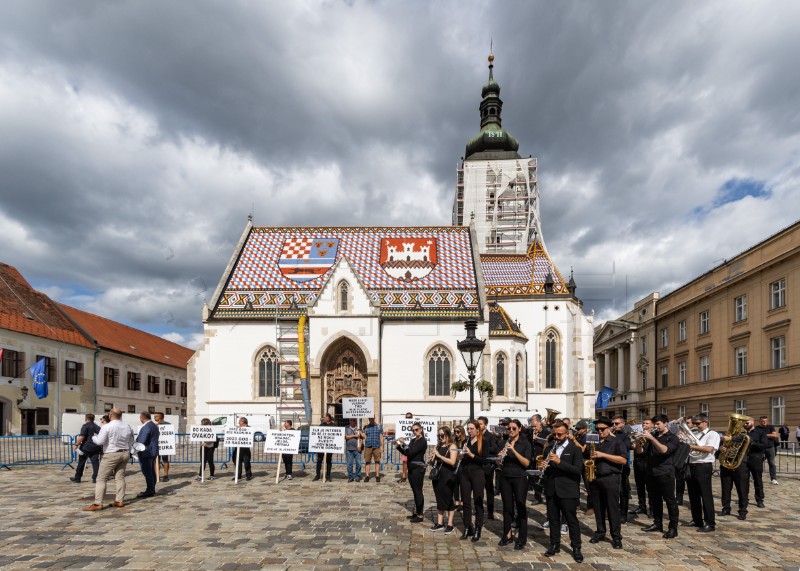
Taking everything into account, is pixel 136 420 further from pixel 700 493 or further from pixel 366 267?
pixel 700 493

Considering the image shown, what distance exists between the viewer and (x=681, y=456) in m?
8.57

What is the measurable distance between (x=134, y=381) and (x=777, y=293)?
4237 centimetres

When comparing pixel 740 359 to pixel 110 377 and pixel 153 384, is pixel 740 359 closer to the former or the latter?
pixel 110 377

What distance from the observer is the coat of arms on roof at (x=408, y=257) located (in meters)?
33.2

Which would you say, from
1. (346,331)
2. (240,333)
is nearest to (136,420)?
(240,333)

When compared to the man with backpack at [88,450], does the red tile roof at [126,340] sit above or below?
above

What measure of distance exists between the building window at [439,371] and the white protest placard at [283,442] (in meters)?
16.4

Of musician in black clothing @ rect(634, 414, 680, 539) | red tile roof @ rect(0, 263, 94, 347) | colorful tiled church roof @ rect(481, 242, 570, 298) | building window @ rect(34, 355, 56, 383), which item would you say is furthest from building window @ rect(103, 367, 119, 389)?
musician in black clothing @ rect(634, 414, 680, 539)

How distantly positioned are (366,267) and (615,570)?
27.6 m

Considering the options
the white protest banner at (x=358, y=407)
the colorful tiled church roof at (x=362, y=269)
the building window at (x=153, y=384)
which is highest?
the colorful tiled church roof at (x=362, y=269)

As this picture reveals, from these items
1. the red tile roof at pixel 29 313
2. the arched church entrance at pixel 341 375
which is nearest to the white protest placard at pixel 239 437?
the arched church entrance at pixel 341 375

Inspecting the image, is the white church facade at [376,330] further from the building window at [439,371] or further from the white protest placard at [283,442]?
the white protest placard at [283,442]

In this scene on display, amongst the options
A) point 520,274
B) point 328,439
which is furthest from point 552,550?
point 520,274

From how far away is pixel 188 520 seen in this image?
9.45 m
